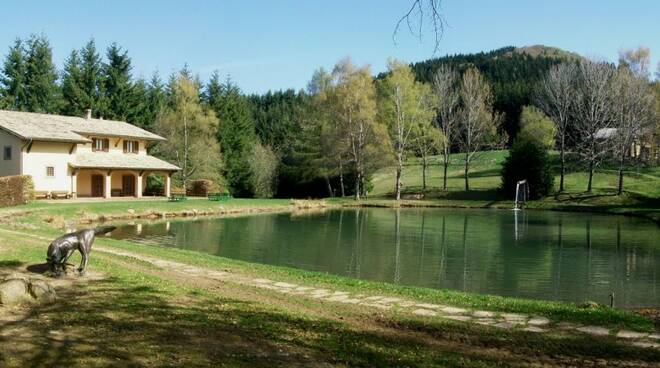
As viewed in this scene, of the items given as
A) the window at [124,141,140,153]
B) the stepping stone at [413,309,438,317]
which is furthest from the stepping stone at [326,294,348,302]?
the window at [124,141,140,153]

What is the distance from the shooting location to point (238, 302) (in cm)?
924

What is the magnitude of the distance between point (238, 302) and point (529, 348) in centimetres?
442

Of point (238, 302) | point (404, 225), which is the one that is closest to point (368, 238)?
point (404, 225)

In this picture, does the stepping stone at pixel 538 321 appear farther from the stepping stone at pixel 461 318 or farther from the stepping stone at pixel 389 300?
the stepping stone at pixel 389 300

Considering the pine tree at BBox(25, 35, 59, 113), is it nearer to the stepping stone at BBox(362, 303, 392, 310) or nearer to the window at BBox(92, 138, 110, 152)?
the window at BBox(92, 138, 110, 152)

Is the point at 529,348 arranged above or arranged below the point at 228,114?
below

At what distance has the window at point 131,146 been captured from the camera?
155 ft

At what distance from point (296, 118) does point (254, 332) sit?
60157mm

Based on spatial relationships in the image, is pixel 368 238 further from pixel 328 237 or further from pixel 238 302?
pixel 238 302

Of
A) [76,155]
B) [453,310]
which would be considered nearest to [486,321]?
[453,310]

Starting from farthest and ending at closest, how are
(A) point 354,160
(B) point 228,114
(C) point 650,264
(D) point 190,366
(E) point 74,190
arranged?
(B) point 228,114 → (A) point 354,160 → (E) point 74,190 → (C) point 650,264 → (D) point 190,366

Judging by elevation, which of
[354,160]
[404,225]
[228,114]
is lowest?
[404,225]

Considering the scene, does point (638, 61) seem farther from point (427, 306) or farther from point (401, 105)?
point (427, 306)

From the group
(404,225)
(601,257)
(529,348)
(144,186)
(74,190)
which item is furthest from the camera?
(144,186)
